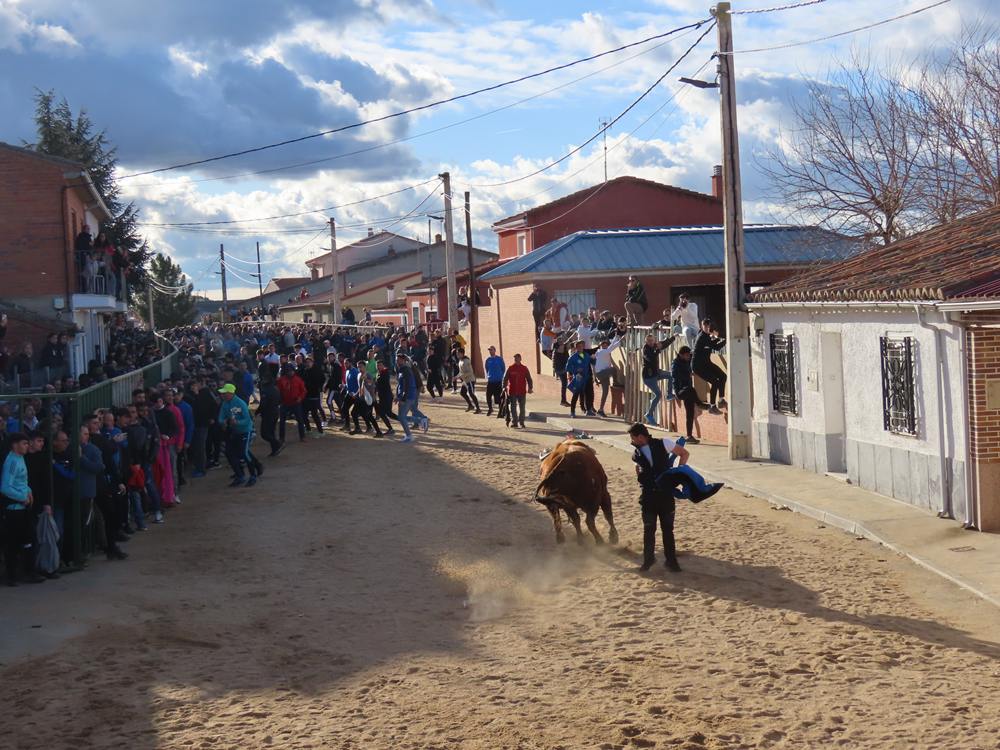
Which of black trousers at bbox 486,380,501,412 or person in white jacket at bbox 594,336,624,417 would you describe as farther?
black trousers at bbox 486,380,501,412

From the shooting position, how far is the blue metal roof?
35750 millimetres

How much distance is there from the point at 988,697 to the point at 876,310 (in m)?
8.24

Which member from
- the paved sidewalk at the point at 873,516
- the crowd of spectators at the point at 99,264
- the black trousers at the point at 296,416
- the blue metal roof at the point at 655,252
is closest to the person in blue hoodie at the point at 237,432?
the black trousers at the point at 296,416

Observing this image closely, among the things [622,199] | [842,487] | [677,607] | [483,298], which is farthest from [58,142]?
[677,607]

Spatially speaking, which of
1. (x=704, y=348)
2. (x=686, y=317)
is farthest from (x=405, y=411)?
(x=704, y=348)

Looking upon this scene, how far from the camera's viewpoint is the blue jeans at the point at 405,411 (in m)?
22.5

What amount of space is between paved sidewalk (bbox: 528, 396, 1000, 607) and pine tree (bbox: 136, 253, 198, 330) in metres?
68.8

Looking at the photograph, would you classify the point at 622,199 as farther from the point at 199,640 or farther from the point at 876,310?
the point at 199,640

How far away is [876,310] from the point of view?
1529 centimetres

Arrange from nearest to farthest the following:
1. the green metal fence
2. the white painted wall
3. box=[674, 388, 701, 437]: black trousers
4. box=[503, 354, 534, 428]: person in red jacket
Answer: the green metal fence → the white painted wall → box=[674, 388, 701, 437]: black trousers → box=[503, 354, 534, 428]: person in red jacket

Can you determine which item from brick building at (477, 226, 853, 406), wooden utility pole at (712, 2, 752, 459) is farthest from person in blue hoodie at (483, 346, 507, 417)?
wooden utility pole at (712, 2, 752, 459)

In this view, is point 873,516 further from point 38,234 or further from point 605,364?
point 38,234

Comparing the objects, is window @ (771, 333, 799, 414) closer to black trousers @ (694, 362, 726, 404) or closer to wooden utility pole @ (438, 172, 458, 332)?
black trousers @ (694, 362, 726, 404)

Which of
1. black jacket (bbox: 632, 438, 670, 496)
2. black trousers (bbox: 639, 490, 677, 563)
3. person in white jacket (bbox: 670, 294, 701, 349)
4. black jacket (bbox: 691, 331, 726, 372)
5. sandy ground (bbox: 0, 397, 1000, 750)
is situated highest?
person in white jacket (bbox: 670, 294, 701, 349)
